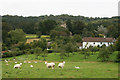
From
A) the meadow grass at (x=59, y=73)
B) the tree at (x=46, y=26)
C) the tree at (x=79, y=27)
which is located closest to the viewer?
the meadow grass at (x=59, y=73)

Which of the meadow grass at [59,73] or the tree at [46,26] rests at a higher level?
the tree at [46,26]

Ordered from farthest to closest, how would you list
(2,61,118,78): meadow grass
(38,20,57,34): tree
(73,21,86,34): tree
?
1. (38,20,57,34): tree
2. (73,21,86,34): tree
3. (2,61,118,78): meadow grass

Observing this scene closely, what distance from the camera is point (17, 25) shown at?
116 meters

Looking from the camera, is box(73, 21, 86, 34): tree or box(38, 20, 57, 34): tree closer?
box(73, 21, 86, 34): tree

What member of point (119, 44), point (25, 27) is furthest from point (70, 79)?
point (25, 27)

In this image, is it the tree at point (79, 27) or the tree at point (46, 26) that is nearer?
the tree at point (79, 27)

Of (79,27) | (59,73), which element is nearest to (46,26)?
(79,27)

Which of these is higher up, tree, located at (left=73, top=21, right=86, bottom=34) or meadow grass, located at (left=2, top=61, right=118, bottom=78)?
tree, located at (left=73, top=21, right=86, bottom=34)

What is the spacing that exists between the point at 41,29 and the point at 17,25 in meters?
15.2

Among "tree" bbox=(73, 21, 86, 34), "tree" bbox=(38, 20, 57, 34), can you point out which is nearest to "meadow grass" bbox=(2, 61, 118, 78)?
"tree" bbox=(73, 21, 86, 34)

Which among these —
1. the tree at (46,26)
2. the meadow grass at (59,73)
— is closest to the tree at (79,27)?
the tree at (46,26)

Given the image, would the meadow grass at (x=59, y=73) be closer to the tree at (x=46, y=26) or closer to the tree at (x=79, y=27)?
the tree at (x=79, y=27)

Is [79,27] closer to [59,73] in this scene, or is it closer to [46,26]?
[46,26]

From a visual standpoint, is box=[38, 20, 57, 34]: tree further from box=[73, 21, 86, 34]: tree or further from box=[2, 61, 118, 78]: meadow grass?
box=[2, 61, 118, 78]: meadow grass
